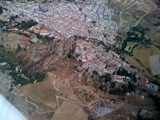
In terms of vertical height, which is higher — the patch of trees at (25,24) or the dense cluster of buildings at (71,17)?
the dense cluster of buildings at (71,17)

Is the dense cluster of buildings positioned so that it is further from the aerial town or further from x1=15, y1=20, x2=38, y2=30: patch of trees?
x1=15, y1=20, x2=38, y2=30: patch of trees

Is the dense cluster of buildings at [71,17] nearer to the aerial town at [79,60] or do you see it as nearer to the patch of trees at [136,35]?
the aerial town at [79,60]

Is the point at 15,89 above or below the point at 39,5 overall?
below

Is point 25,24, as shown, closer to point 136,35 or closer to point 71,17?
point 71,17

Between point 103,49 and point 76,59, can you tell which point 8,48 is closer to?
point 76,59

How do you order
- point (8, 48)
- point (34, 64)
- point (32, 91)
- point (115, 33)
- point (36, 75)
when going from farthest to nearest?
point (115, 33) → point (8, 48) → point (34, 64) → point (36, 75) → point (32, 91)

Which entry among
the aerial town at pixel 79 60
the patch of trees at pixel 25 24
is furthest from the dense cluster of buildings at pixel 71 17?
the patch of trees at pixel 25 24

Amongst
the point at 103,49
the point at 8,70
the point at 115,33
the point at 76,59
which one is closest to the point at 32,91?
the point at 8,70

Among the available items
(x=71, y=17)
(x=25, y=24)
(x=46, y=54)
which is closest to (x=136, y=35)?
(x=71, y=17)
